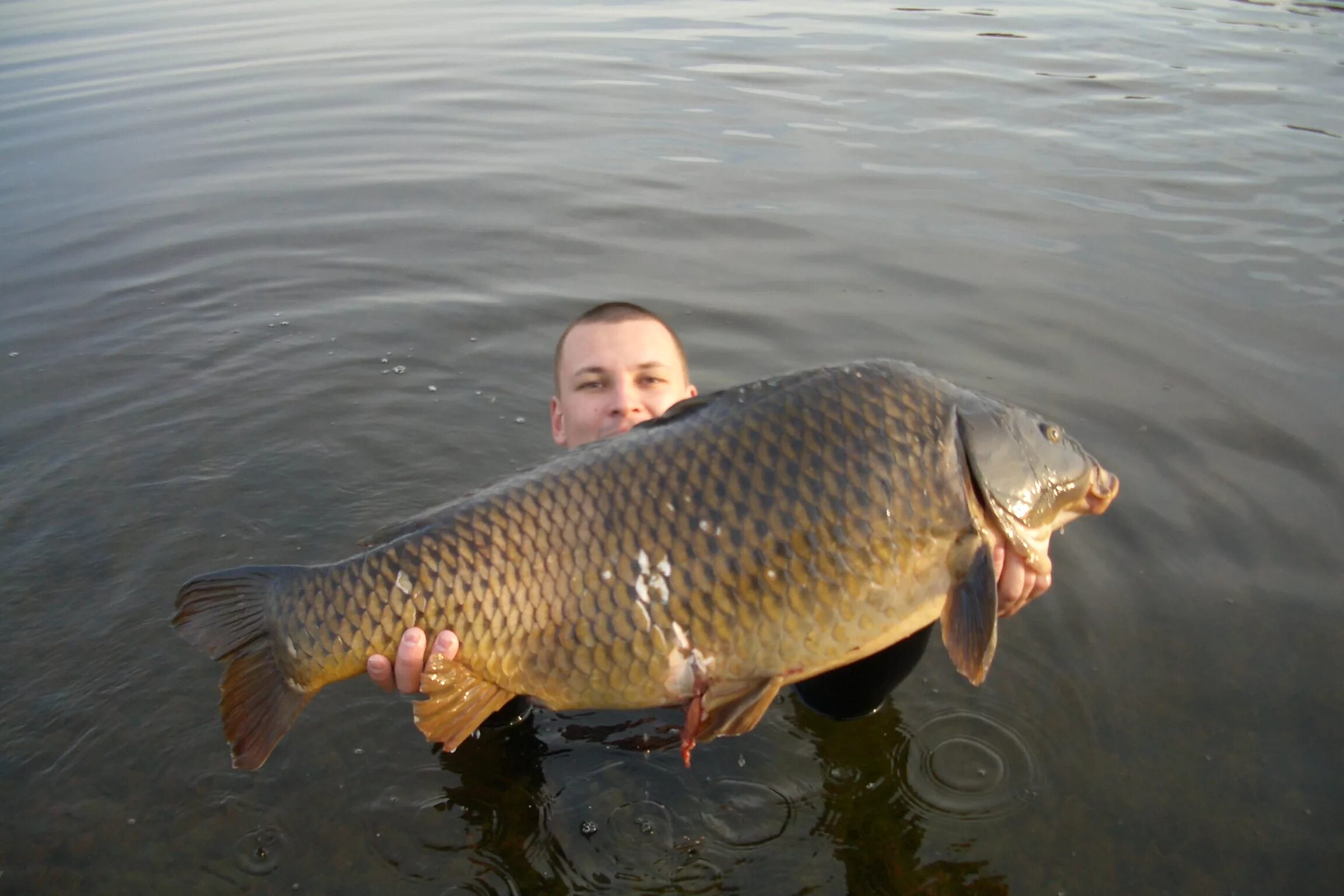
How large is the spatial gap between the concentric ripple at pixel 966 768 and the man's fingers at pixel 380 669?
1.45 m

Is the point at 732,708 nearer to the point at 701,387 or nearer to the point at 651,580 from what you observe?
the point at 651,580

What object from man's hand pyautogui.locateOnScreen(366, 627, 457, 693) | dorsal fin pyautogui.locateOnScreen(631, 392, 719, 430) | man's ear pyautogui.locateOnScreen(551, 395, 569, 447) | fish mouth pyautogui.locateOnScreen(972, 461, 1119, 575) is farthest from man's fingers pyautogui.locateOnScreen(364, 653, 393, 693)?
man's ear pyautogui.locateOnScreen(551, 395, 569, 447)

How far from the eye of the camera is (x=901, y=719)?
3256 mm

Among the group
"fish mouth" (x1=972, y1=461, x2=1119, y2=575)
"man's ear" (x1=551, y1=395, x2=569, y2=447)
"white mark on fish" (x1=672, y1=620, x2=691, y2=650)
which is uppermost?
"fish mouth" (x1=972, y1=461, x2=1119, y2=575)

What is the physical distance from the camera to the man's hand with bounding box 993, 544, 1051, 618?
2389 millimetres

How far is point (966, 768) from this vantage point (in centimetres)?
307

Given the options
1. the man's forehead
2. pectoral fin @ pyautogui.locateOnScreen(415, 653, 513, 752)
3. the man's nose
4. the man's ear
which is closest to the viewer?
pectoral fin @ pyautogui.locateOnScreen(415, 653, 513, 752)

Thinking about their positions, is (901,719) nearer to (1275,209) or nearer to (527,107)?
(1275,209)

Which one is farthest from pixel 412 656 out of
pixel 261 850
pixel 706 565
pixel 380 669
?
pixel 261 850

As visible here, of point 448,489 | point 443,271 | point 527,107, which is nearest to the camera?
point 448,489

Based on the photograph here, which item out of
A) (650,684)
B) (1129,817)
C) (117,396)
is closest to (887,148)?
(117,396)

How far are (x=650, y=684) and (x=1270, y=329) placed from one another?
4422 mm

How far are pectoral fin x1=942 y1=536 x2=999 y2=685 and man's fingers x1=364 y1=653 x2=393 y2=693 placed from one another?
1168 mm

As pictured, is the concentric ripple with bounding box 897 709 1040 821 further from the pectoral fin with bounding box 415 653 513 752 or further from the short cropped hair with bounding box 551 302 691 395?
the short cropped hair with bounding box 551 302 691 395
